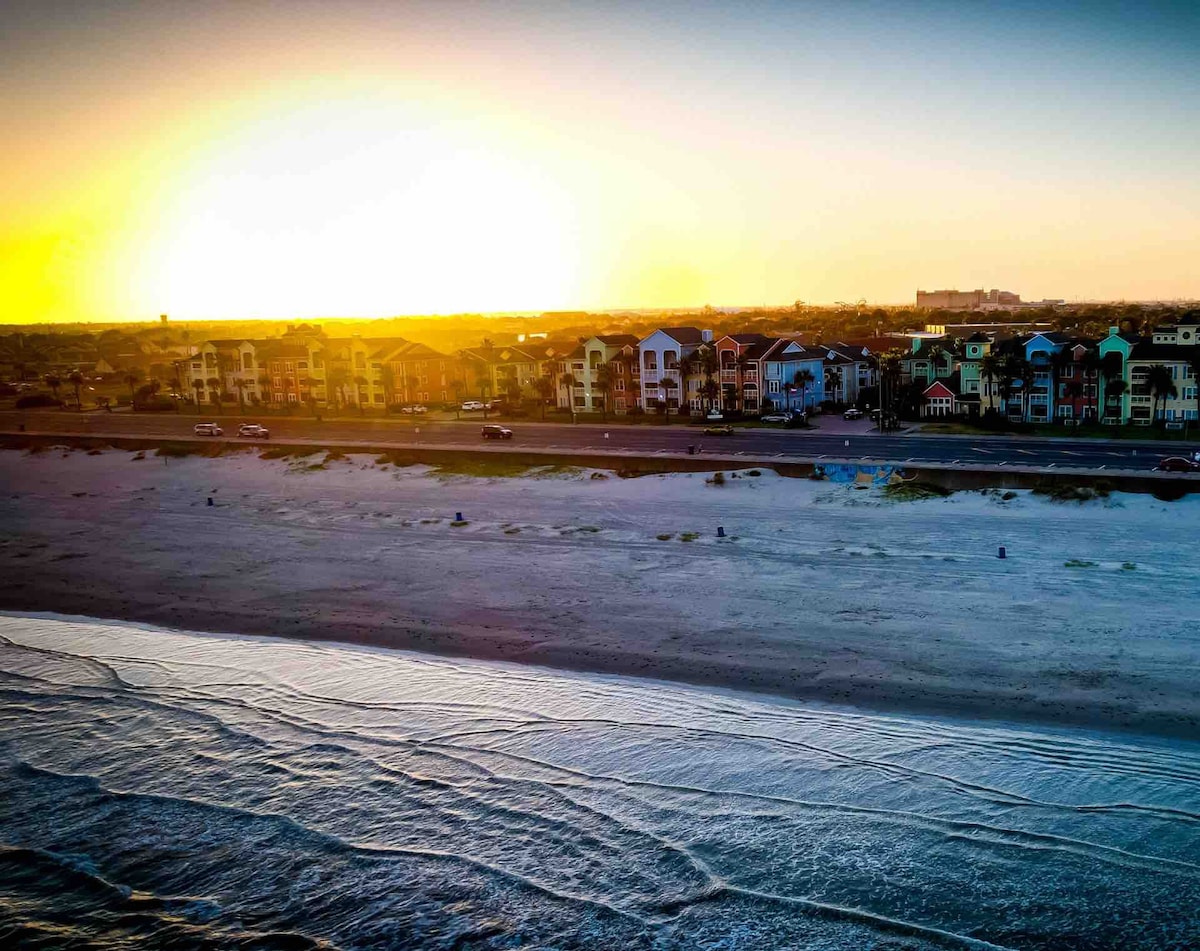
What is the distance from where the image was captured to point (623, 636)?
27094mm

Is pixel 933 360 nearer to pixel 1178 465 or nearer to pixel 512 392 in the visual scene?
pixel 1178 465

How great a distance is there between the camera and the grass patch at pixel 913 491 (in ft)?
139

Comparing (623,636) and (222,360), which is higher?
(222,360)

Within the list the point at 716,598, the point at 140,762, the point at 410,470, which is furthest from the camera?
the point at 410,470

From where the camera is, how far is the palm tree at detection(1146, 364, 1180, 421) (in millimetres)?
61344

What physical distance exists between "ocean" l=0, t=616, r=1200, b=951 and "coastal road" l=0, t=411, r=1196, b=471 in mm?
30402

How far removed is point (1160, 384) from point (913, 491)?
28.8 meters

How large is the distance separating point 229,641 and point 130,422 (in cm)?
6792

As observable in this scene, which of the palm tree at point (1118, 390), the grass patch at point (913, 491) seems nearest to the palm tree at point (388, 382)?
the grass patch at point (913, 491)

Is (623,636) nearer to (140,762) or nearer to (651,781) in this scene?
(651,781)

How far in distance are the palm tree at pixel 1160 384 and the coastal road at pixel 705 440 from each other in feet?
31.5

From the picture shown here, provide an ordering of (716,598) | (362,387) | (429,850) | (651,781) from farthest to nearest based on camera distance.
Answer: (362,387), (716,598), (651,781), (429,850)

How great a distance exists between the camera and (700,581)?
32094mm

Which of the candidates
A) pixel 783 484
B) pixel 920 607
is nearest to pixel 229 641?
pixel 920 607
